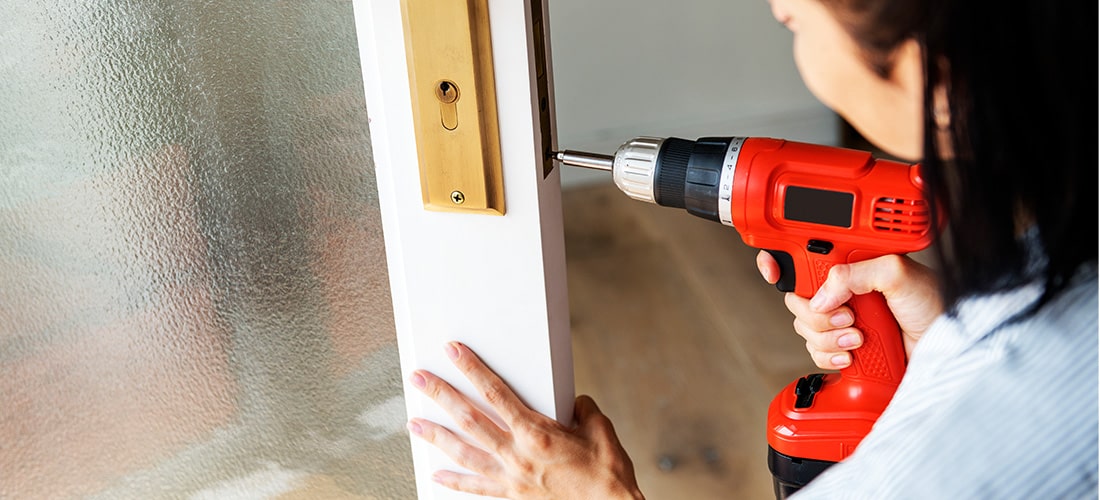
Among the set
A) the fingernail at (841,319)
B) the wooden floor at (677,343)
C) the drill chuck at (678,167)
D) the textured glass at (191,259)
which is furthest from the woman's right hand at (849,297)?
the wooden floor at (677,343)

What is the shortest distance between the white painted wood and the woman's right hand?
0.66ft

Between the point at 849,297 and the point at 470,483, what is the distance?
0.38m

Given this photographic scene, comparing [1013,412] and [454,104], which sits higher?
[454,104]

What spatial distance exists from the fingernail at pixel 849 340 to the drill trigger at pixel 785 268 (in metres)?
0.07

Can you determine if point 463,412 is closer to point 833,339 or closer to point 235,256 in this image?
point 235,256

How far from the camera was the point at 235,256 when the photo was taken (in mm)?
848

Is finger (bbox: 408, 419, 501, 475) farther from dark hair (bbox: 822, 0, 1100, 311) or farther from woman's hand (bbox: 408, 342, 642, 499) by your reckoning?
dark hair (bbox: 822, 0, 1100, 311)

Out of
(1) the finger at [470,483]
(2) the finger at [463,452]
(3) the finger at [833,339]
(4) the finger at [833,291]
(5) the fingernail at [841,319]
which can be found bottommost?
(1) the finger at [470,483]

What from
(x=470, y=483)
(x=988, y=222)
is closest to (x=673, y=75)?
(x=470, y=483)

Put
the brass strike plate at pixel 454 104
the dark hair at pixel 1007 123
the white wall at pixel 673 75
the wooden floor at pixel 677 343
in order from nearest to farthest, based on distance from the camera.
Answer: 1. the dark hair at pixel 1007 123
2. the brass strike plate at pixel 454 104
3. the wooden floor at pixel 677 343
4. the white wall at pixel 673 75

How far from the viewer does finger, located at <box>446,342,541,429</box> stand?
0.83 metres

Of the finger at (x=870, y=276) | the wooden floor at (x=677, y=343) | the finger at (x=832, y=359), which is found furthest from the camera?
the wooden floor at (x=677, y=343)

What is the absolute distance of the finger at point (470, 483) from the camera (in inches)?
34.4

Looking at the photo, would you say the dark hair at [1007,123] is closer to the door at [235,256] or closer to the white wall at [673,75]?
the door at [235,256]
